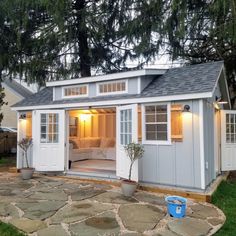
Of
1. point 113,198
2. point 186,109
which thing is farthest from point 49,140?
point 186,109

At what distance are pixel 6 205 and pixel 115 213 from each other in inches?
93.4

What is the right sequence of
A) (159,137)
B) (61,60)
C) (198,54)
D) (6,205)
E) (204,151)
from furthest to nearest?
(61,60) < (198,54) < (159,137) < (204,151) < (6,205)

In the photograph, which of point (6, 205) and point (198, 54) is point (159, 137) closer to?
point (6, 205)

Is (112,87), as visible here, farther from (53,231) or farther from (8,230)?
(8,230)

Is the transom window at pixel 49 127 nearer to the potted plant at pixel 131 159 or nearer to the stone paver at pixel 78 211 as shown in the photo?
the potted plant at pixel 131 159

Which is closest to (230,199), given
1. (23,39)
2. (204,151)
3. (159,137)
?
(204,151)

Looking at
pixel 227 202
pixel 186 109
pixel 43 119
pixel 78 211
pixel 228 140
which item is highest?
pixel 186 109

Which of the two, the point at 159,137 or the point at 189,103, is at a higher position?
the point at 189,103

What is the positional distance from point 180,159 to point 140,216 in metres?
2.20

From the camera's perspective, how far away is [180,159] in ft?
23.3

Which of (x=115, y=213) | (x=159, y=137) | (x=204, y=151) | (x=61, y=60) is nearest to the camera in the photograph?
(x=115, y=213)

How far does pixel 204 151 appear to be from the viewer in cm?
688

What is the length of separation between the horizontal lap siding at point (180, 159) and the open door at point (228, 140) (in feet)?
9.14

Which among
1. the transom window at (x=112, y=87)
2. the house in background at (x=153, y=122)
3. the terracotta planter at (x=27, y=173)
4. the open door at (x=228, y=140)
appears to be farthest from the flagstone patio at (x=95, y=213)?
the open door at (x=228, y=140)
